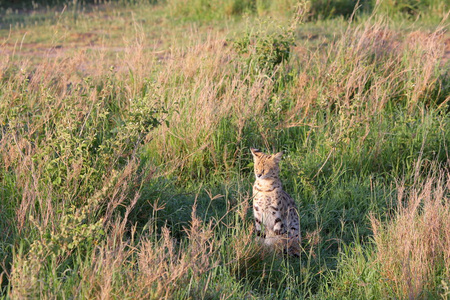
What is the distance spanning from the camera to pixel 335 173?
4.99 metres

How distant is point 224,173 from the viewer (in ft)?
16.9

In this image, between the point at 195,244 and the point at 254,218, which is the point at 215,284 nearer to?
the point at 195,244

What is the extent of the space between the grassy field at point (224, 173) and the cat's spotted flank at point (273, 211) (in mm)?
124

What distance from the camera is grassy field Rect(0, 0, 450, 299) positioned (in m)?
3.33

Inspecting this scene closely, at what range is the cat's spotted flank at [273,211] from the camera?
4062 mm

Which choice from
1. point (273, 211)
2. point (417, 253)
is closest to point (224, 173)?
point (273, 211)

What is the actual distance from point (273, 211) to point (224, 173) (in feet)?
3.77

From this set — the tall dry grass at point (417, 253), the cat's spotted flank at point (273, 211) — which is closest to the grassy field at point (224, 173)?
the tall dry grass at point (417, 253)

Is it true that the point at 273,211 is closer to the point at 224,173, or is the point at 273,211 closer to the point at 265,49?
the point at 224,173

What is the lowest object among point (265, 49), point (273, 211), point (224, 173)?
point (224, 173)

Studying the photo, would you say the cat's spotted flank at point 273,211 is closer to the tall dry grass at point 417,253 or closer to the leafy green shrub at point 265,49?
the tall dry grass at point 417,253

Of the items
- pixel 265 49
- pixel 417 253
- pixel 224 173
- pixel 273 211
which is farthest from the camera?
pixel 265 49

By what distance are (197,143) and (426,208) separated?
7.31ft

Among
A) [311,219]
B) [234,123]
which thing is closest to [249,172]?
[234,123]
